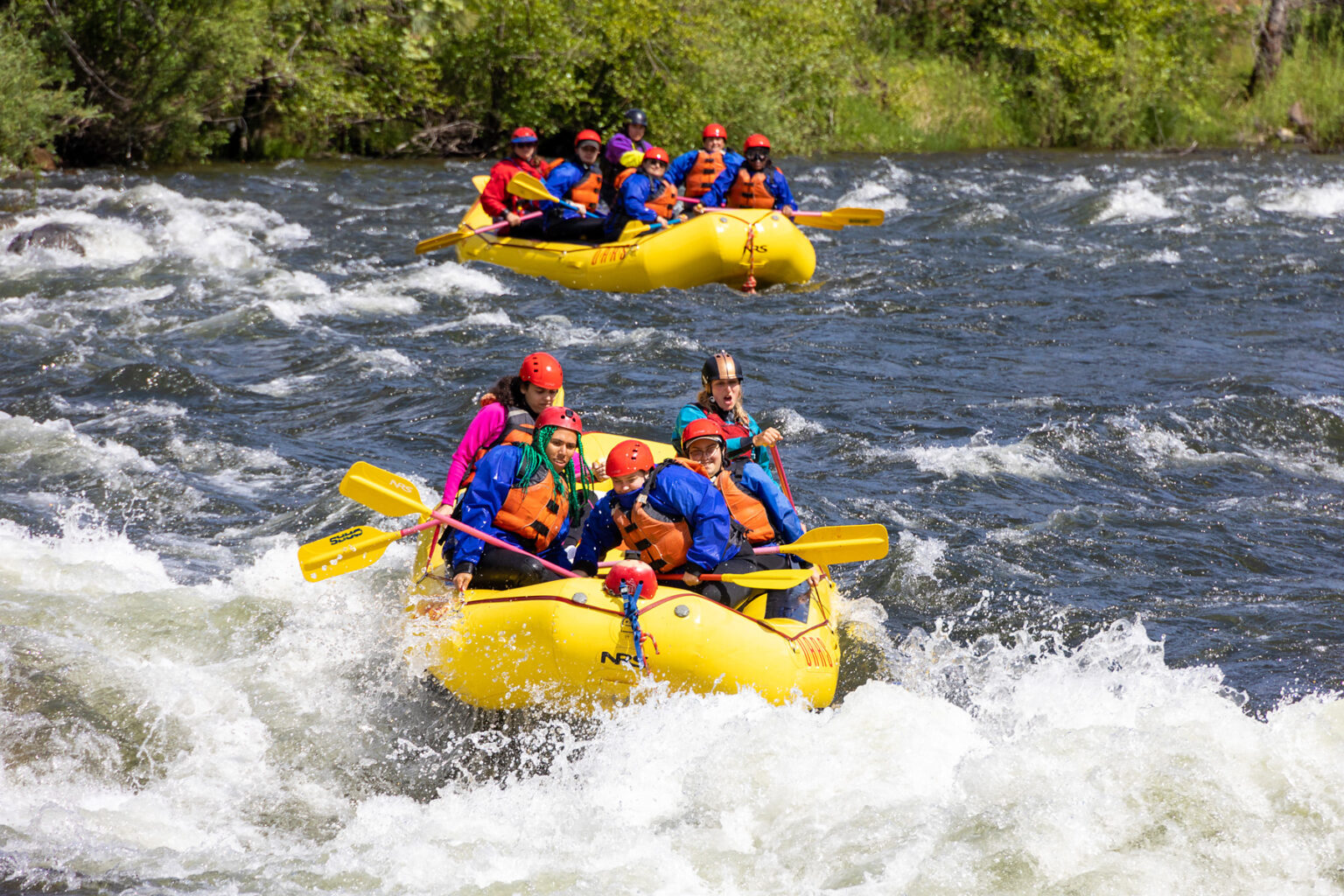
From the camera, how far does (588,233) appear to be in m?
11.7

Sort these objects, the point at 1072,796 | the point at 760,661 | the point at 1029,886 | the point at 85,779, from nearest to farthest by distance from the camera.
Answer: the point at 1029,886 < the point at 1072,796 < the point at 85,779 < the point at 760,661

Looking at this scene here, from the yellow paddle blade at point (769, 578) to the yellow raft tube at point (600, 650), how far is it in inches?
4.5

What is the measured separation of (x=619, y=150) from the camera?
461 inches

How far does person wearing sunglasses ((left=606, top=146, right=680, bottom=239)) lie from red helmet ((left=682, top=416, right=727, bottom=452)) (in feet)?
20.7

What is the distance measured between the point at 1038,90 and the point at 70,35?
14780mm

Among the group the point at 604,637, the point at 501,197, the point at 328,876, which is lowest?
the point at 328,876

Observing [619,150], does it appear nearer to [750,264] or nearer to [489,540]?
[750,264]

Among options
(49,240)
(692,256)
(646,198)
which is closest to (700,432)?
(692,256)

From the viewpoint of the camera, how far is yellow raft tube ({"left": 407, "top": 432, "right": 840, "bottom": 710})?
450 cm

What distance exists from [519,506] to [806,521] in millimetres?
2138

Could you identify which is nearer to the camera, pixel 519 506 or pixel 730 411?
pixel 519 506

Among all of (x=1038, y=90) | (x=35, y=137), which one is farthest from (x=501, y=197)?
(x=1038, y=90)

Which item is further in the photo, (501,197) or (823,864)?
(501,197)

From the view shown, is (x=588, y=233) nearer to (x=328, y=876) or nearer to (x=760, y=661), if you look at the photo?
(x=760, y=661)
